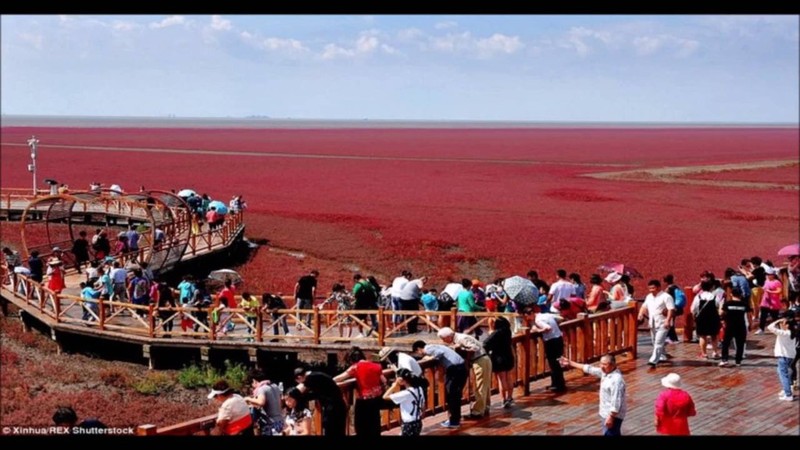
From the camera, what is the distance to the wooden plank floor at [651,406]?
355 inches

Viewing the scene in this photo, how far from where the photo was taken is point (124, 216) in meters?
30.3

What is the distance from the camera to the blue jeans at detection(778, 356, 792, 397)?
9.62 meters

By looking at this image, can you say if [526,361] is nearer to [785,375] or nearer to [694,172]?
[785,375]

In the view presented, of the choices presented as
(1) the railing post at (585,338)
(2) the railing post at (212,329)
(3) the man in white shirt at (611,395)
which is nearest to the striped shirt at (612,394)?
(3) the man in white shirt at (611,395)

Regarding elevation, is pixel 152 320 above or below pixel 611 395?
below

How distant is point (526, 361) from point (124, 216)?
23.0 m

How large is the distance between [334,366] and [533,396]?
5.54m

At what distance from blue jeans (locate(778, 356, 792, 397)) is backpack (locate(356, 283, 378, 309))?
6.92m

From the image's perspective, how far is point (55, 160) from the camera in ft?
246

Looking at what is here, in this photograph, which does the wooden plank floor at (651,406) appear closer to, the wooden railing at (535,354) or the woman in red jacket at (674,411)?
the wooden railing at (535,354)

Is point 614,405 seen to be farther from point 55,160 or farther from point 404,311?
point 55,160

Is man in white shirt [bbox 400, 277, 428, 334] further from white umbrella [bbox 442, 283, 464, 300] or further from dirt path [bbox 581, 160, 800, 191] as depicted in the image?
dirt path [bbox 581, 160, 800, 191]

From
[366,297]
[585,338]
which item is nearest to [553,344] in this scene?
[585,338]
